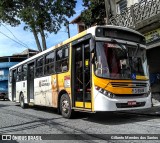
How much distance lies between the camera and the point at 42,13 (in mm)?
23266

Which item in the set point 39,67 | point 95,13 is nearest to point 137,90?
point 39,67

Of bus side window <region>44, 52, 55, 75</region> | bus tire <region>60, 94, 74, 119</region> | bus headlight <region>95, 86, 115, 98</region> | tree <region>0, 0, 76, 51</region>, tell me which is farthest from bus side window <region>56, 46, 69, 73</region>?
tree <region>0, 0, 76, 51</region>

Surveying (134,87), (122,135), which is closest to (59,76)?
(134,87)

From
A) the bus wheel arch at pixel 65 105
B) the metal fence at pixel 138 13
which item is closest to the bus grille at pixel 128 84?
the bus wheel arch at pixel 65 105

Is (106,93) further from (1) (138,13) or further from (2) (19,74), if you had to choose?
(2) (19,74)

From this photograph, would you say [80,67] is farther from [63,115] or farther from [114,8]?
[114,8]

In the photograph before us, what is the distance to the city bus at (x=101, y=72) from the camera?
884 centimetres

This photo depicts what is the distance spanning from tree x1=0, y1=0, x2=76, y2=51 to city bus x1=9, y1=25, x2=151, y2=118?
11563 mm

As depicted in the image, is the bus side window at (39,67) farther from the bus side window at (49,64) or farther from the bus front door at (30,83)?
the bus front door at (30,83)

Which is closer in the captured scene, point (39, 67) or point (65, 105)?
point (65, 105)

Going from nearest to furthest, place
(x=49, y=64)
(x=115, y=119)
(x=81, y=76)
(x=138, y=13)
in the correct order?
(x=81, y=76) < (x=115, y=119) < (x=49, y=64) < (x=138, y=13)

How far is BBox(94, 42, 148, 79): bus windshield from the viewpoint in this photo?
351 inches

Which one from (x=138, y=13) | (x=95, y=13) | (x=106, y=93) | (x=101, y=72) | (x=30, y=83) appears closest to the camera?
(x=106, y=93)

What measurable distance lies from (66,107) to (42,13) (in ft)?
46.3
